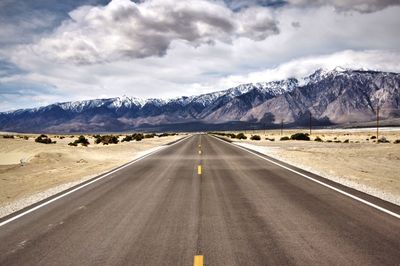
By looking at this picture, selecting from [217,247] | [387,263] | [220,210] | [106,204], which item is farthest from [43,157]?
[387,263]

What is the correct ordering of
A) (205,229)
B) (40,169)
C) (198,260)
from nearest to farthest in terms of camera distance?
(198,260) → (205,229) → (40,169)

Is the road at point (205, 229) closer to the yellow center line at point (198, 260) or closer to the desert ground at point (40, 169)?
the yellow center line at point (198, 260)

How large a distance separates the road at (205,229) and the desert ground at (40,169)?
1.78 m

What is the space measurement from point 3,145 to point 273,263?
3231 cm

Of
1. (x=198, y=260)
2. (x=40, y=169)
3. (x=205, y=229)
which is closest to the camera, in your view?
(x=198, y=260)

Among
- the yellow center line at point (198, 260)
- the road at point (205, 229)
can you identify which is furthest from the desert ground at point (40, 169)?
the yellow center line at point (198, 260)

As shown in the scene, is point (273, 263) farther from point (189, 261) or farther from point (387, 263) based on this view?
point (387, 263)

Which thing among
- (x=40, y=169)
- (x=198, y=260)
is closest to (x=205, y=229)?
(x=198, y=260)

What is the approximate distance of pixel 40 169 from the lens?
20.9 meters

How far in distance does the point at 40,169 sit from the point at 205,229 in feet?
54.0

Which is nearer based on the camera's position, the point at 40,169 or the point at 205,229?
the point at 205,229

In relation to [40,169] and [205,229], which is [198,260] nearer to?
[205,229]

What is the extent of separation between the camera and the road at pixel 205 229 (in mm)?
5512

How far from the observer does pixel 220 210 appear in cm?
835
